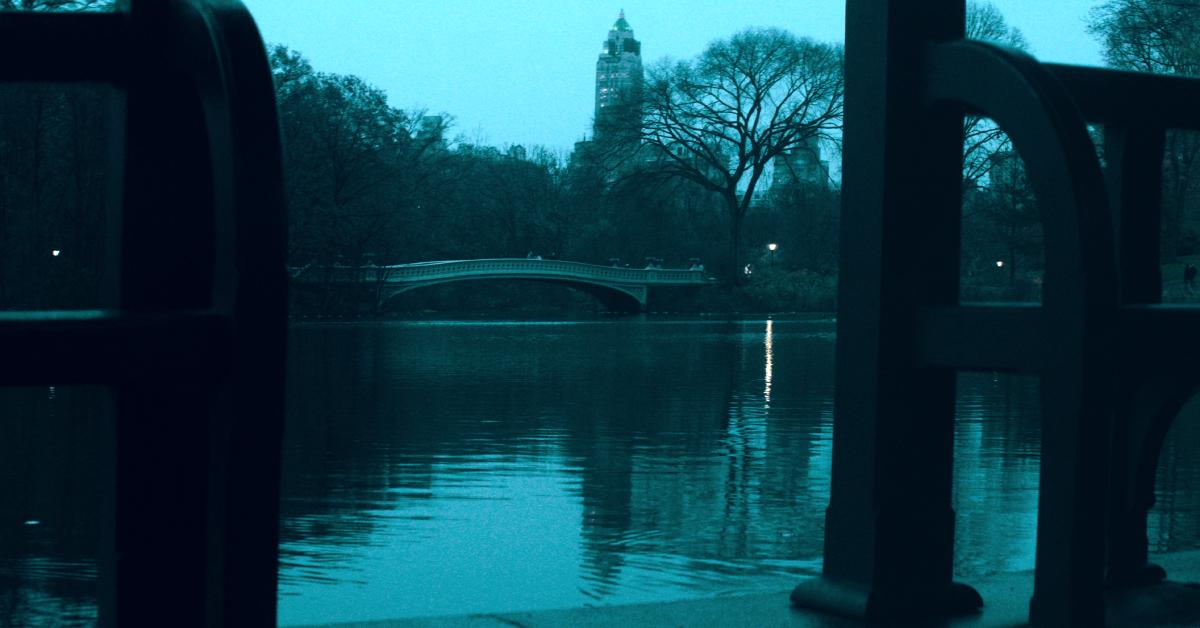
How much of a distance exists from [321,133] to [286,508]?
38060 mm

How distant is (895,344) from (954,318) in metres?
0.13

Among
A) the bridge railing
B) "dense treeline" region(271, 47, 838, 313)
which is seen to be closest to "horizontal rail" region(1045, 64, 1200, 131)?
"dense treeline" region(271, 47, 838, 313)

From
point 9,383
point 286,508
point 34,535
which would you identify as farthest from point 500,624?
point 286,508

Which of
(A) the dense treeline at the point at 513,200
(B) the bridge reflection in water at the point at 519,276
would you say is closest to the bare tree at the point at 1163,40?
Answer: (A) the dense treeline at the point at 513,200

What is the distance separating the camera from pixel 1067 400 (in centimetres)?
201

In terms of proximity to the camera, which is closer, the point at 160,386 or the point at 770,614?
the point at 160,386

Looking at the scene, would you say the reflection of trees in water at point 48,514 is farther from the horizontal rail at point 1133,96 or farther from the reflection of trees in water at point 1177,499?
the reflection of trees in water at point 1177,499

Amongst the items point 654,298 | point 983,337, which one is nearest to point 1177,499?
point 983,337

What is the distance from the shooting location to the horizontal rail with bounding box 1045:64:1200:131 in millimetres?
2457

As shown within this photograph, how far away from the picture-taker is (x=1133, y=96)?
254cm

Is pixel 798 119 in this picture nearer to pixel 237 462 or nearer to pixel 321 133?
pixel 321 133

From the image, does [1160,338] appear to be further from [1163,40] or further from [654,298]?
[654,298]

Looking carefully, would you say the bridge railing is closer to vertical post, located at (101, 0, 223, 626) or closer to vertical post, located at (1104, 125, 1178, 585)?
vertical post, located at (1104, 125, 1178, 585)

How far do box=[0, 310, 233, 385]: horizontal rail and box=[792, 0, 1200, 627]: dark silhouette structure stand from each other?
1.18m
